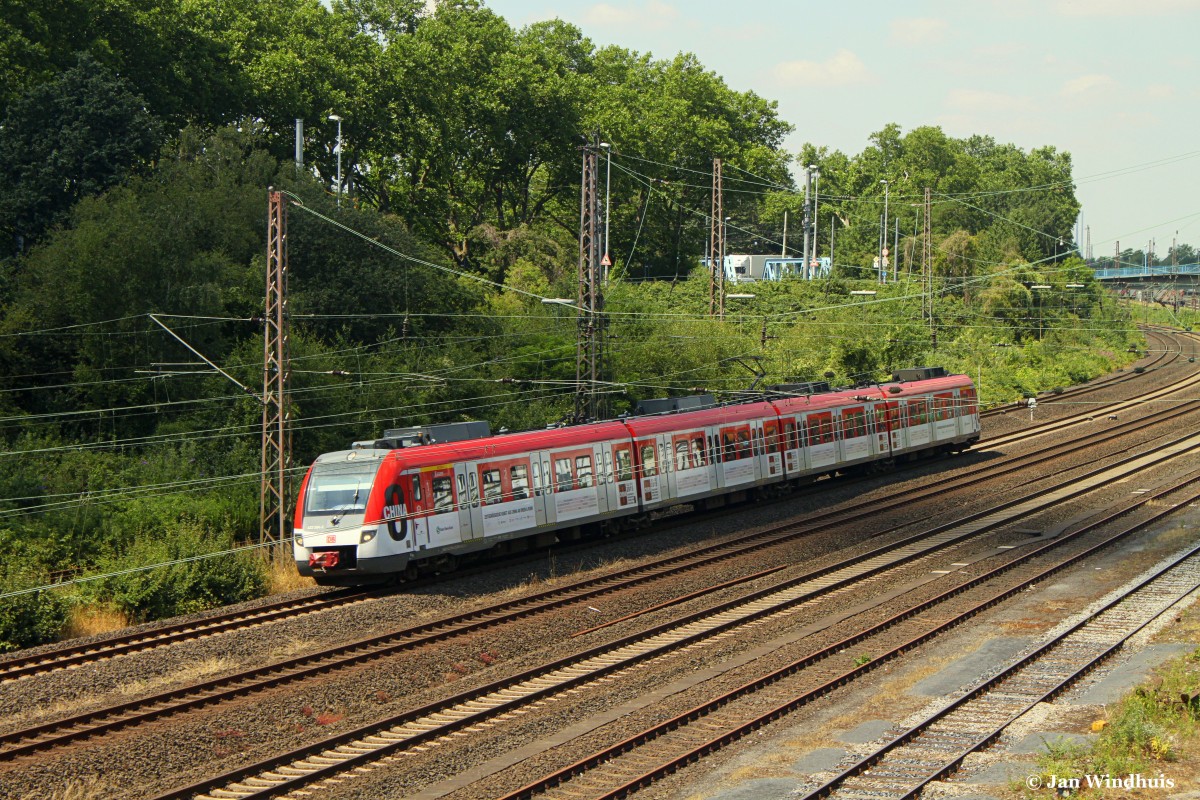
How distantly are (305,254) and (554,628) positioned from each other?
92.6 ft

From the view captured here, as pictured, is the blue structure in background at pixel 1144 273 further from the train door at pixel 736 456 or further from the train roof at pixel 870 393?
the train door at pixel 736 456

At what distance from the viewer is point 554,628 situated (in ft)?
68.5

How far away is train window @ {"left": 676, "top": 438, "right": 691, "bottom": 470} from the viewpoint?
3194 centimetres

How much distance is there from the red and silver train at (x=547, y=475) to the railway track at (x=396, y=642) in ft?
8.53

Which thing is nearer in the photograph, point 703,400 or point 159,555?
point 159,555

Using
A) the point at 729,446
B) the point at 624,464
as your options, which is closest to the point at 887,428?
the point at 729,446

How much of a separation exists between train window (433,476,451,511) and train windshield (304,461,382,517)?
1.45 meters

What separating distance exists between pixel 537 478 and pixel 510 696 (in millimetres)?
10601

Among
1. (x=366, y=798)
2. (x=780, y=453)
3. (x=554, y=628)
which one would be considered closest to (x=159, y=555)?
(x=554, y=628)

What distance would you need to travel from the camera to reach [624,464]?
98.2ft

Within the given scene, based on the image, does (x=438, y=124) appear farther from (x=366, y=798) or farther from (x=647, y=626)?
(x=366, y=798)

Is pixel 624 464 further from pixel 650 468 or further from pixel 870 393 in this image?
pixel 870 393

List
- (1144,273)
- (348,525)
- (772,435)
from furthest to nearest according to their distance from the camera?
(1144,273)
(772,435)
(348,525)

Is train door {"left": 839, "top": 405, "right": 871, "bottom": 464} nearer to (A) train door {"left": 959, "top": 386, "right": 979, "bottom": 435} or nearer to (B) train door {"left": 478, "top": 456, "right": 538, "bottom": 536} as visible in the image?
(A) train door {"left": 959, "top": 386, "right": 979, "bottom": 435}
